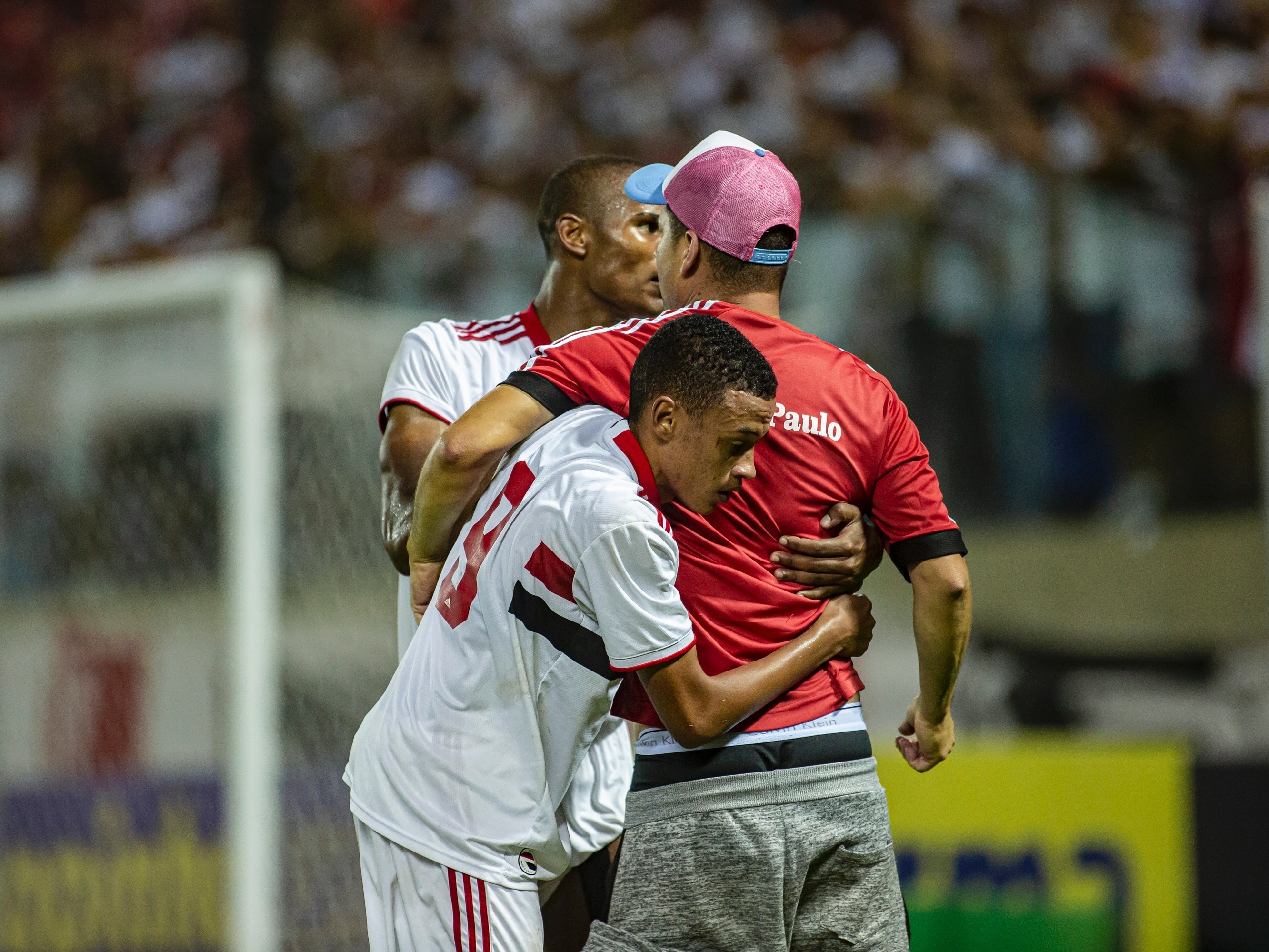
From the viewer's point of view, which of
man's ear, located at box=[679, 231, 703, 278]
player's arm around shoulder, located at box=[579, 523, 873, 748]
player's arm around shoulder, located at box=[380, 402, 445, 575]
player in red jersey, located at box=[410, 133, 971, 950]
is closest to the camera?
player's arm around shoulder, located at box=[579, 523, 873, 748]

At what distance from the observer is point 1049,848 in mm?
5785

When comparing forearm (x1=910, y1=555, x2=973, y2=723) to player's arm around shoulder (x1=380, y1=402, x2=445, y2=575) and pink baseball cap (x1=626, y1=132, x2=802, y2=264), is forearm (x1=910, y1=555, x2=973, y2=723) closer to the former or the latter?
pink baseball cap (x1=626, y1=132, x2=802, y2=264)

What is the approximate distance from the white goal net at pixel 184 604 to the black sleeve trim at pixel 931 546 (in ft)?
11.1

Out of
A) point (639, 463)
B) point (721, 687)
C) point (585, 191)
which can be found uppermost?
point (585, 191)

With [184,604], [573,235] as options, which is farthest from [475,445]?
[184,604]

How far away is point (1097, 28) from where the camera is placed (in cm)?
725

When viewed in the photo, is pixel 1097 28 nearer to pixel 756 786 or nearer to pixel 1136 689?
pixel 1136 689

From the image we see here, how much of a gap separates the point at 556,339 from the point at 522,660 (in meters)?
1.01

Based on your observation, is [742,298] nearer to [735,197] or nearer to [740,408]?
[735,197]

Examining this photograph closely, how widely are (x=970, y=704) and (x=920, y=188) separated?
2608 millimetres

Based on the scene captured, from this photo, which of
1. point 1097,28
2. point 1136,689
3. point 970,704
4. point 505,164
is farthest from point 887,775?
point 505,164

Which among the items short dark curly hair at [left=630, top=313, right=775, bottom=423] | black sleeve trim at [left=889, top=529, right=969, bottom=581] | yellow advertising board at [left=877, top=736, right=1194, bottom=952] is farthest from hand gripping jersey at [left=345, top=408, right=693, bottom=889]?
yellow advertising board at [left=877, top=736, right=1194, bottom=952]

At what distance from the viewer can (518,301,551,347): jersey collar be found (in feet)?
9.68

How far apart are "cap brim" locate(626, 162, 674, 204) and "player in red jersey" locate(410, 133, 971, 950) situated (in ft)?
0.74
